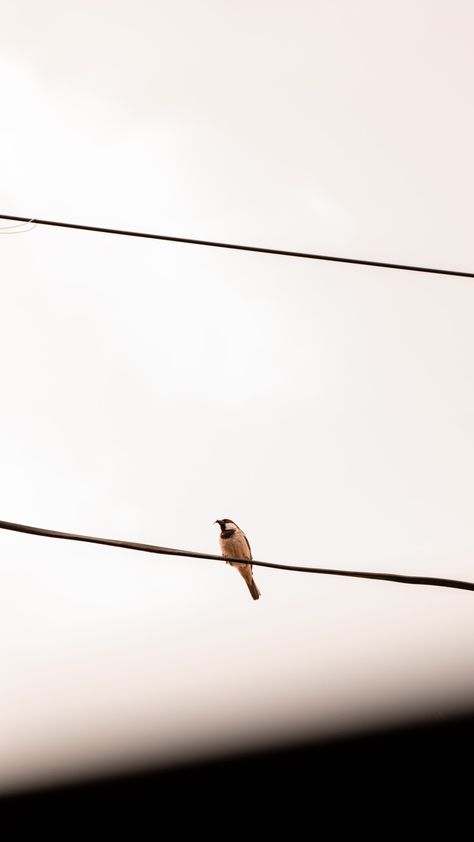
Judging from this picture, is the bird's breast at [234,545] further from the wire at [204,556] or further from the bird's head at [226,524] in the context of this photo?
the wire at [204,556]

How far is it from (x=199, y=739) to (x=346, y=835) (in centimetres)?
180

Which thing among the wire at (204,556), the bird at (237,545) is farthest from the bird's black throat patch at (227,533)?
the wire at (204,556)

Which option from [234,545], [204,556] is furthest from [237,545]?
[204,556]

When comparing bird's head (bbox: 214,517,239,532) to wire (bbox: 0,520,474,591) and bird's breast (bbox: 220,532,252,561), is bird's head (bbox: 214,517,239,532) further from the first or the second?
wire (bbox: 0,520,474,591)

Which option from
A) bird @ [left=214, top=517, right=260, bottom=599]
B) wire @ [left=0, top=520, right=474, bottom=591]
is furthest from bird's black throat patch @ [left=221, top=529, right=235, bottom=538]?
wire @ [left=0, top=520, right=474, bottom=591]

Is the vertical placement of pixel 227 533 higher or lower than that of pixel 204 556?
higher

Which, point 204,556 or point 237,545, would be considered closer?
point 204,556

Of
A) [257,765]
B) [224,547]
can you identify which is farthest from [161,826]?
[224,547]

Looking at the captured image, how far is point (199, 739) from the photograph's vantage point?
3.69 metres

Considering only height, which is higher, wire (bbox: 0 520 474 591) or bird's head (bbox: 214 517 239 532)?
bird's head (bbox: 214 517 239 532)

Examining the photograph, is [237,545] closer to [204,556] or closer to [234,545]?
[234,545]

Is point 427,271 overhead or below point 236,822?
overhead

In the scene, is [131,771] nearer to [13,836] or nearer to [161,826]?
[13,836]

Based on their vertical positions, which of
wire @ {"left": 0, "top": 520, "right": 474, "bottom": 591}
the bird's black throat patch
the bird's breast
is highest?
the bird's black throat patch
